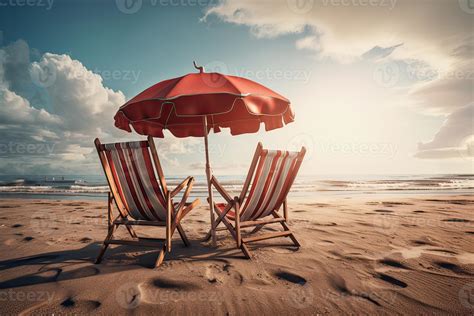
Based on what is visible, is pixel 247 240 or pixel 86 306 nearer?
pixel 86 306

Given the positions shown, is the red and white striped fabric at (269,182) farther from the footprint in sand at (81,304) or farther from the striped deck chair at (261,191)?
the footprint in sand at (81,304)

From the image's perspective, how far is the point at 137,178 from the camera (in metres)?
2.94

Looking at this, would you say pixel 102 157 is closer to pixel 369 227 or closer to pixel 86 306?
pixel 86 306

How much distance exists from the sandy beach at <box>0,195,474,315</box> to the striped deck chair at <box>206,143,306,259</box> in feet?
1.15

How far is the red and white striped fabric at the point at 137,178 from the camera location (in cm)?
288

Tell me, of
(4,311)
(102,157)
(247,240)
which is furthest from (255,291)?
(102,157)

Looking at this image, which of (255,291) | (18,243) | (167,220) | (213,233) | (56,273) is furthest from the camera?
(18,243)

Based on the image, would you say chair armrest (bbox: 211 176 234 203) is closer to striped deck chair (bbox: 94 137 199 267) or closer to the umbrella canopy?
striped deck chair (bbox: 94 137 199 267)

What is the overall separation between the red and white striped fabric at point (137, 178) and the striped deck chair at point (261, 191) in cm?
73

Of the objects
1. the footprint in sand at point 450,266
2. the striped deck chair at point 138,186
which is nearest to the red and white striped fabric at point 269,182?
the striped deck chair at point 138,186

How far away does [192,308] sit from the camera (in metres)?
1.94

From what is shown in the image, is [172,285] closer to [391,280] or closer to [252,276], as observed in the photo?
[252,276]

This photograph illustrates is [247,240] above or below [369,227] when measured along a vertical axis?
above

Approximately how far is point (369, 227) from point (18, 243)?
575cm
